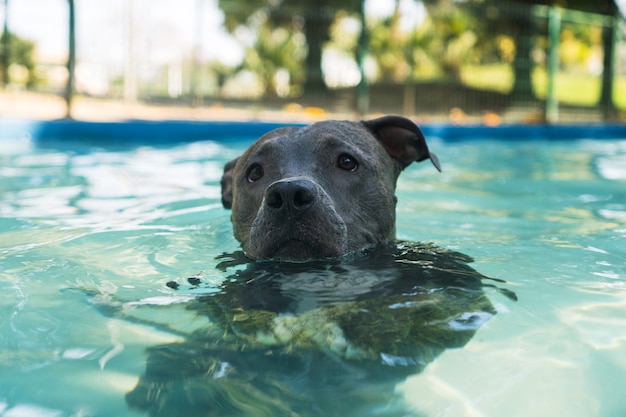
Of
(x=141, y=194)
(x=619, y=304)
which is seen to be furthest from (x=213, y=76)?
(x=619, y=304)

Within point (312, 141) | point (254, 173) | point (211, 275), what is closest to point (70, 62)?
point (254, 173)

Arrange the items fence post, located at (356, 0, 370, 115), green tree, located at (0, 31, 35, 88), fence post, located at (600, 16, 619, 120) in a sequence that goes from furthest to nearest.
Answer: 1. fence post, located at (600, 16, 619, 120)
2. fence post, located at (356, 0, 370, 115)
3. green tree, located at (0, 31, 35, 88)

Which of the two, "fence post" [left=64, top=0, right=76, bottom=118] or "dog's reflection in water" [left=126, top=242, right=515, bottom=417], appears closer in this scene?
"dog's reflection in water" [left=126, top=242, right=515, bottom=417]

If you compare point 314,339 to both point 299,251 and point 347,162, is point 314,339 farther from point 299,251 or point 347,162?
point 347,162

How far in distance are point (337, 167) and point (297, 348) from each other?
1.38 metres

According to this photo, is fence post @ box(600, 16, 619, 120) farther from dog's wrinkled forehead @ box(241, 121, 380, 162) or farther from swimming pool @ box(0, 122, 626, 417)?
dog's wrinkled forehead @ box(241, 121, 380, 162)

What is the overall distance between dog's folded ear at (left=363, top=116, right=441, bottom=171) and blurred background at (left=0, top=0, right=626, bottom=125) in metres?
11.3

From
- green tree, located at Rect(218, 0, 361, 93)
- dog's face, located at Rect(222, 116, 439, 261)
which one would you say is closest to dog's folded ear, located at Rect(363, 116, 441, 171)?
dog's face, located at Rect(222, 116, 439, 261)

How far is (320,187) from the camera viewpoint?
3.26m

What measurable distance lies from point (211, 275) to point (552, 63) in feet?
50.0

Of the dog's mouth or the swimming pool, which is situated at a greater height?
the dog's mouth

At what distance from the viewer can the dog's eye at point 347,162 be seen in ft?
11.9

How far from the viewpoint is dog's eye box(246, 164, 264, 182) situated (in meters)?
3.69

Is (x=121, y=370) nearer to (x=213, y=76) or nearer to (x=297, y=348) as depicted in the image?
(x=297, y=348)
